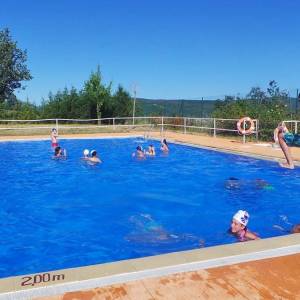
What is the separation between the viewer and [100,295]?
341 centimetres

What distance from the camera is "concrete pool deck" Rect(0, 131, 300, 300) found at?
3432mm

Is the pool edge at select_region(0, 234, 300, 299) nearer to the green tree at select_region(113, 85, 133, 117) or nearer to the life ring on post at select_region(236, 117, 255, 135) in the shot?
the life ring on post at select_region(236, 117, 255, 135)

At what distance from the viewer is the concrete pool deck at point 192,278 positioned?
135 inches

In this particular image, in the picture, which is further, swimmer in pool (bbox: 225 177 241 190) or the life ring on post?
the life ring on post

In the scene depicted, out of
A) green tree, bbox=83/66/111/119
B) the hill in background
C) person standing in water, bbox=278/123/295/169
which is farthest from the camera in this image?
green tree, bbox=83/66/111/119

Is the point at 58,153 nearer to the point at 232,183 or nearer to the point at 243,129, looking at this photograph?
the point at 232,183

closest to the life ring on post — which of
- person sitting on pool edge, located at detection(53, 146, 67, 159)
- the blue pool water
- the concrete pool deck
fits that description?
the blue pool water

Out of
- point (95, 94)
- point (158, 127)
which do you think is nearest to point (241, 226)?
point (158, 127)

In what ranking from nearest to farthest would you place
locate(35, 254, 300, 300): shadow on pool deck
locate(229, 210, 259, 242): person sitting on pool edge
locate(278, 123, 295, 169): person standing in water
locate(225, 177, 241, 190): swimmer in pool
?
locate(35, 254, 300, 300): shadow on pool deck → locate(229, 210, 259, 242): person sitting on pool edge → locate(225, 177, 241, 190): swimmer in pool → locate(278, 123, 295, 169): person standing in water

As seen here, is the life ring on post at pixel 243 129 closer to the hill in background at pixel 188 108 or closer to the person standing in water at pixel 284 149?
the person standing in water at pixel 284 149

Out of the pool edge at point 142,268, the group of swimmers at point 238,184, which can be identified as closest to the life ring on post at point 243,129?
the group of swimmers at point 238,184

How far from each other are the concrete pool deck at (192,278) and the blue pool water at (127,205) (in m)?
2.17

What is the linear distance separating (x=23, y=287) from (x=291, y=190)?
8.33 meters

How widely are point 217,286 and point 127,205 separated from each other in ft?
19.7
